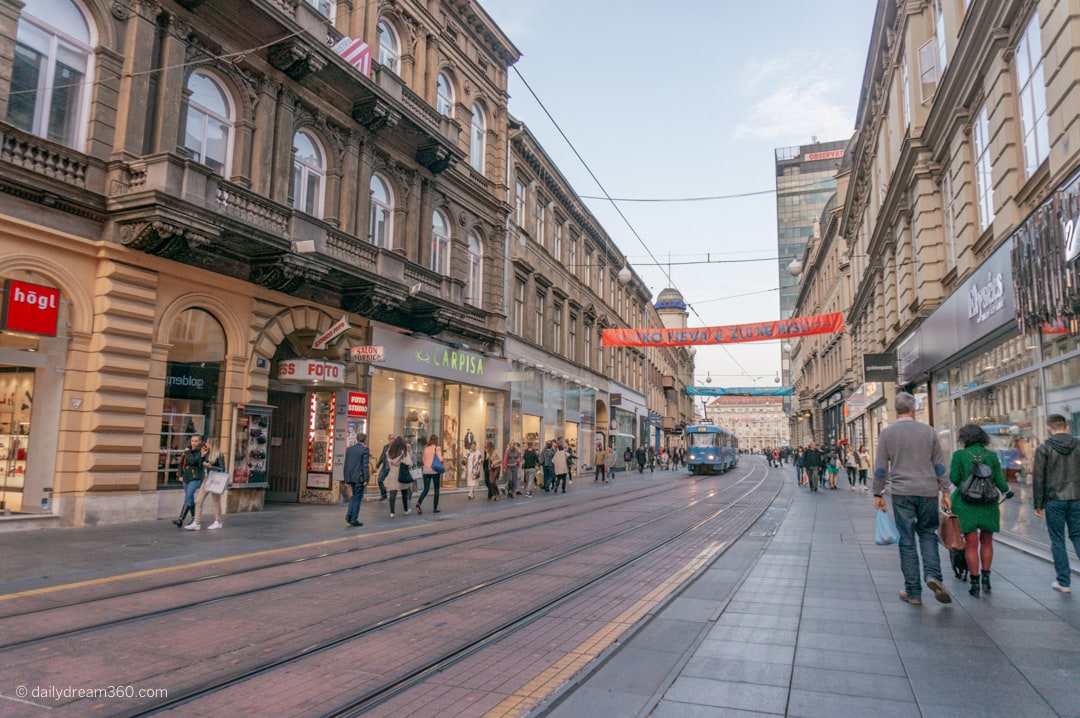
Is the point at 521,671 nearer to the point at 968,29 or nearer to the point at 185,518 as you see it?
the point at 185,518

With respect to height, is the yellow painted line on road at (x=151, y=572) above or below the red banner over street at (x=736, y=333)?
below

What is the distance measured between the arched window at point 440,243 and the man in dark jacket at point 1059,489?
713 inches

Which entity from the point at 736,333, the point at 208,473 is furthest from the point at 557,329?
the point at 208,473

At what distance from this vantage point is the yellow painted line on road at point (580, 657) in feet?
13.6

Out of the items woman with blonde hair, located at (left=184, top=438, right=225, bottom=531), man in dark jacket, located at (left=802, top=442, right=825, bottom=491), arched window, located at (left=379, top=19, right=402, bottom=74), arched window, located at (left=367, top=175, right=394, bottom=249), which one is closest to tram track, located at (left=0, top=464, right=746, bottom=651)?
Result: woman with blonde hair, located at (left=184, top=438, right=225, bottom=531)

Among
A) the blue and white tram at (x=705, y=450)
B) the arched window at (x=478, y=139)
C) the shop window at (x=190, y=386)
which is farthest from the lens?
the blue and white tram at (x=705, y=450)

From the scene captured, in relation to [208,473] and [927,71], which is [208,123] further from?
[927,71]

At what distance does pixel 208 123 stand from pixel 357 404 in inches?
283

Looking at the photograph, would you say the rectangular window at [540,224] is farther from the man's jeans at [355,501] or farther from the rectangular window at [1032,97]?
the rectangular window at [1032,97]

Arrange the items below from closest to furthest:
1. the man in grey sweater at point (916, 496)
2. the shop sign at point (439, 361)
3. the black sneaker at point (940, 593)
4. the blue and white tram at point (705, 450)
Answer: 1. the black sneaker at point (940, 593)
2. the man in grey sweater at point (916, 496)
3. the shop sign at point (439, 361)
4. the blue and white tram at point (705, 450)

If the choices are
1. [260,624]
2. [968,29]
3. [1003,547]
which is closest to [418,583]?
[260,624]

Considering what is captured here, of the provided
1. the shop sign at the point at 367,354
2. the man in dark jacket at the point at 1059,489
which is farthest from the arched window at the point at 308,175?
the man in dark jacket at the point at 1059,489

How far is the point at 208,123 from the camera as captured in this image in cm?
1480

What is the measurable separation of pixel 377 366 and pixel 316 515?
5.40 m
